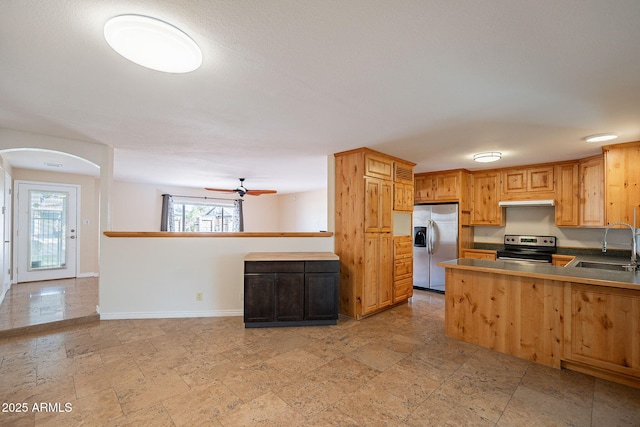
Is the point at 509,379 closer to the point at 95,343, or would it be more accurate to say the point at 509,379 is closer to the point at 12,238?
the point at 95,343

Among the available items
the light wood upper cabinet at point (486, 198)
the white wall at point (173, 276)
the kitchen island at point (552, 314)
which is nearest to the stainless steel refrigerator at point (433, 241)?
the light wood upper cabinet at point (486, 198)

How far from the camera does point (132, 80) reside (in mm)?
2016

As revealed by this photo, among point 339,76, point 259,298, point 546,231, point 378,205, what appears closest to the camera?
point 339,76

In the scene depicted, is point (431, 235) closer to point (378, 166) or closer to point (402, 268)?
point (402, 268)

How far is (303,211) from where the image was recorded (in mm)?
9180

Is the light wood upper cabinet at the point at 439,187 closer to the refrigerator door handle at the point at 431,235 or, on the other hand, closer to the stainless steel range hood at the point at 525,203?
the refrigerator door handle at the point at 431,235

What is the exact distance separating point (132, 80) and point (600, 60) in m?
3.04

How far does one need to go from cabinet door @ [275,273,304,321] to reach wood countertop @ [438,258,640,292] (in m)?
1.75

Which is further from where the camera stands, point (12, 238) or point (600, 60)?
point (12, 238)

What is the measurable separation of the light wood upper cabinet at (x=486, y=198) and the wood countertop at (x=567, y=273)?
2.30 m

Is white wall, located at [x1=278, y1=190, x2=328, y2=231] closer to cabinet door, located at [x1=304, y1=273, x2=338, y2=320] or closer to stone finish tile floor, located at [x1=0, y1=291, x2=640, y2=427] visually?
cabinet door, located at [x1=304, y1=273, x2=338, y2=320]

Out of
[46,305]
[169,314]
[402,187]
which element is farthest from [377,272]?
[46,305]

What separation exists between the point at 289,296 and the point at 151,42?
9.24 ft

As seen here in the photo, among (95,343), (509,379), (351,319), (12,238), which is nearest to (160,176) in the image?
Answer: (12,238)
